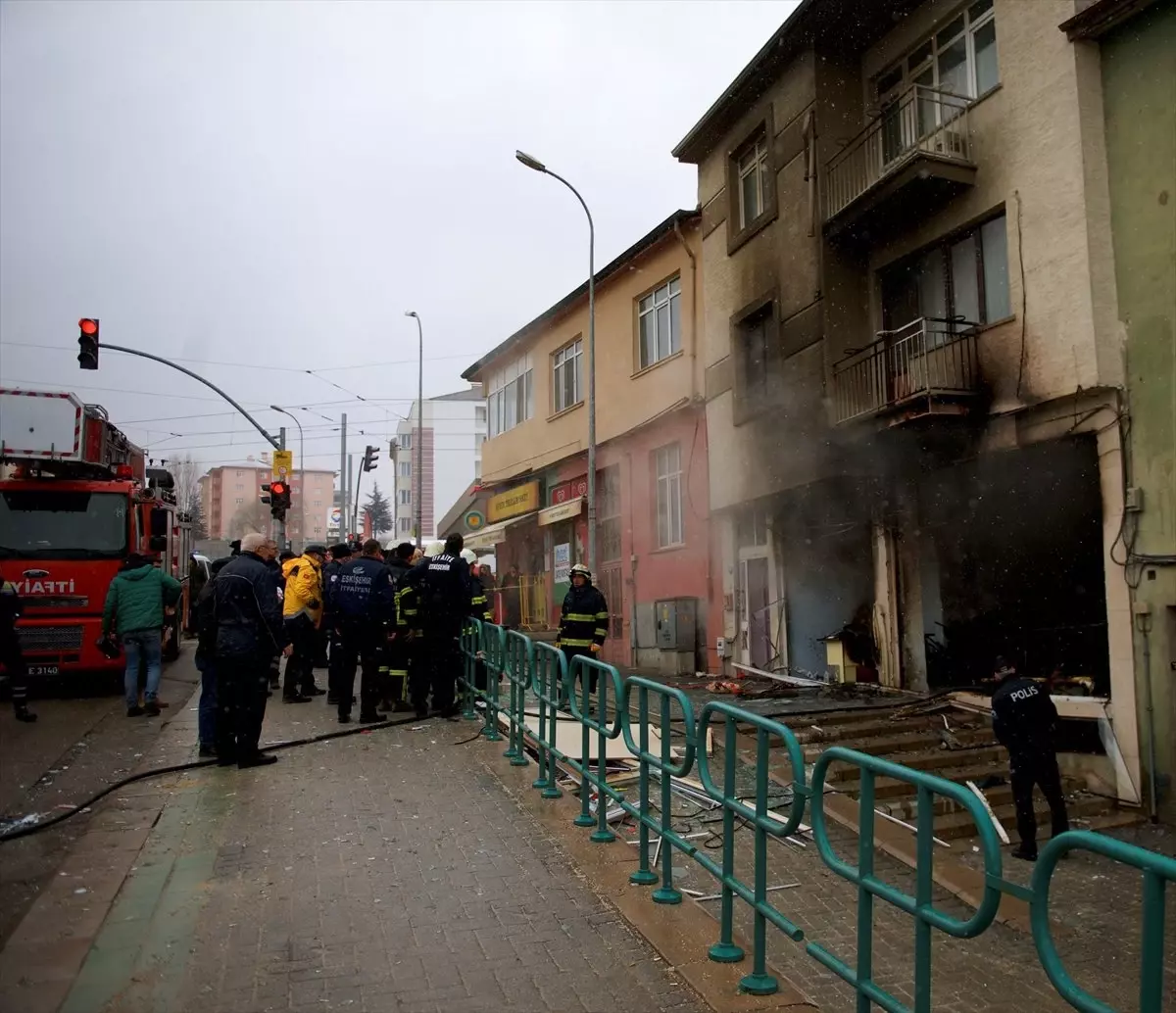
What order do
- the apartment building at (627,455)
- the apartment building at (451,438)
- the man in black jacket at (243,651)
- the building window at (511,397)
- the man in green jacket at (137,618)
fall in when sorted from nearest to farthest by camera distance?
the man in black jacket at (243,651), the man in green jacket at (137,618), the apartment building at (627,455), the building window at (511,397), the apartment building at (451,438)

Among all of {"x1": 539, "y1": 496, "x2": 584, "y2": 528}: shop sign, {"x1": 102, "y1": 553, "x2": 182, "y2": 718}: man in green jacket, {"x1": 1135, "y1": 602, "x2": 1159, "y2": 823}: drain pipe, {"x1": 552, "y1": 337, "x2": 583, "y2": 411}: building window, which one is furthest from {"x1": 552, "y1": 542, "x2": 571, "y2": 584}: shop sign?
{"x1": 1135, "y1": 602, "x2": 1159, "y2": 823}: drain pipe

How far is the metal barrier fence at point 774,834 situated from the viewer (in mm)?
2316

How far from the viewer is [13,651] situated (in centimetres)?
1039

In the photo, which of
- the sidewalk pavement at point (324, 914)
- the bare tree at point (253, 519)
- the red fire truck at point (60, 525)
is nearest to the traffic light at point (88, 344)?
the red fire truck at point (60, 525)

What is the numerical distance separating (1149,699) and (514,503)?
18317 millimetres

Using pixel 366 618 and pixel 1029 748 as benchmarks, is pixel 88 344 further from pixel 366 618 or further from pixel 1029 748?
pixel 1029 748

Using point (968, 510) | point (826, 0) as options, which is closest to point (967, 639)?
point (968, 510)

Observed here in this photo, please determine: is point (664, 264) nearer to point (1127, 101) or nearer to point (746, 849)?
point (1127, 101)

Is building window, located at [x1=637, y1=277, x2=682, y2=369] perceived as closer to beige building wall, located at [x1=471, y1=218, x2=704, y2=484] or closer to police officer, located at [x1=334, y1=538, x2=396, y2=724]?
beige building wall, located at [x1=471, y1=218, x2=704, y2=484]

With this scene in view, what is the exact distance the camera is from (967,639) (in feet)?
41.5

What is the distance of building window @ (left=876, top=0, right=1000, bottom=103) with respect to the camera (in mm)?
11656

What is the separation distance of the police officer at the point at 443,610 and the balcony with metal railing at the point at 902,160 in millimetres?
6881

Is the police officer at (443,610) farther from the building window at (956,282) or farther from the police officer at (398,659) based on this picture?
the building window at (956,282)

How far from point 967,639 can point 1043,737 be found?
4.50m
